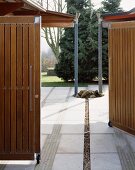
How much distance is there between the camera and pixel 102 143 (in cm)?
715

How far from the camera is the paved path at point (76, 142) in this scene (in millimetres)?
5867

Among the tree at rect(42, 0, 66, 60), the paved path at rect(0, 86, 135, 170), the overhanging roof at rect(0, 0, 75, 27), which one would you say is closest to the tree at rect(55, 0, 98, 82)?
the overhanging roof at rect(0, 0, 75, 27)

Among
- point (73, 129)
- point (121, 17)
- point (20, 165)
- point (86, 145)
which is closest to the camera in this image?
point (20, 165)

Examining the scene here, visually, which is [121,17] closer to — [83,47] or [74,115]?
[74,115]

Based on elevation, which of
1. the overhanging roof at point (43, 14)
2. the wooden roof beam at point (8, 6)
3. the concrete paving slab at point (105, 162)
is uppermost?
the overhanging roof at point (43, 14)

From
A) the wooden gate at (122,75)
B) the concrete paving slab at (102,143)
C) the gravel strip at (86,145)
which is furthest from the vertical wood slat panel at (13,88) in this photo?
the wooden gate at (122,75)

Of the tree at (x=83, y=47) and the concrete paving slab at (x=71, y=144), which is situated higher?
the tree at (x=83, y=47)

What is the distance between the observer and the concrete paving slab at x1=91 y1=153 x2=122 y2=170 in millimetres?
5699

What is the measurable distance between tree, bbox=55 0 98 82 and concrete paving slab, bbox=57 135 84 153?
12.4 metres

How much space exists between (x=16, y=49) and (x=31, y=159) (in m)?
1.66

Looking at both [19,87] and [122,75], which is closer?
[19,87]

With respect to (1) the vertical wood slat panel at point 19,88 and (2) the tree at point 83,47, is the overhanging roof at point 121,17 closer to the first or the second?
(1) the vertical wood slat panel at point 19,88

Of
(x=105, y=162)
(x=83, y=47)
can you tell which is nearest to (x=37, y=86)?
(x=105, y=162)

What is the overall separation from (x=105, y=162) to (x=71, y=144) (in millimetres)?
1282
